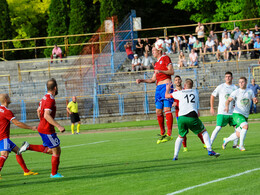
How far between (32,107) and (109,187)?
28333mm

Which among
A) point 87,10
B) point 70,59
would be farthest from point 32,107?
point 87,10

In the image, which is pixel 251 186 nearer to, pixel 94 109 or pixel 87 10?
pixel 94 109

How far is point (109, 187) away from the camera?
931cm

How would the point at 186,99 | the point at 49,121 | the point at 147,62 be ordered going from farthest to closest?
the point at 147,62 < the point at 186,99 < the point at 49,121

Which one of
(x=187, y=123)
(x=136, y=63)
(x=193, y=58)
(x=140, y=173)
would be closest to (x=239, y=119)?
(x=187, y=123)

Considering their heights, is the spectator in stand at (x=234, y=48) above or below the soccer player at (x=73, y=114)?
above

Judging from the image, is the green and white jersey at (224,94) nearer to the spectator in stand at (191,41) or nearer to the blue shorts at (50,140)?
the blue shorts at (50,140)

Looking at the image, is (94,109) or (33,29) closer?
(94,109)

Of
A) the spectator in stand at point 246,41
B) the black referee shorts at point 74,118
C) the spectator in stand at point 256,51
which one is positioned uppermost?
the spectator in stand at point 246,41

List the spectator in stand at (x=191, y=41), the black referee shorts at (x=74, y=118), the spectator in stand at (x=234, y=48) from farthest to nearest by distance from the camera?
1. the spectator in stand at (x=191, y=41)
2. the spectator in stand at (x=234, y=48)
3. the black referee shorts at (x=74, y=118)

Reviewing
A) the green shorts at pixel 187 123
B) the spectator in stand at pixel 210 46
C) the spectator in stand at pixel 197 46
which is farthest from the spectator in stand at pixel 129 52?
the green shorts at pixel 187 123

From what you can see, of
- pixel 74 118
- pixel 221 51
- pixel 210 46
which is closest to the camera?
pixel 74 118

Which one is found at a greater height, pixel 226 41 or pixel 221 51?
pixel 226 41

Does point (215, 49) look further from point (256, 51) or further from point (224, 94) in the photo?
point (224, 94)
